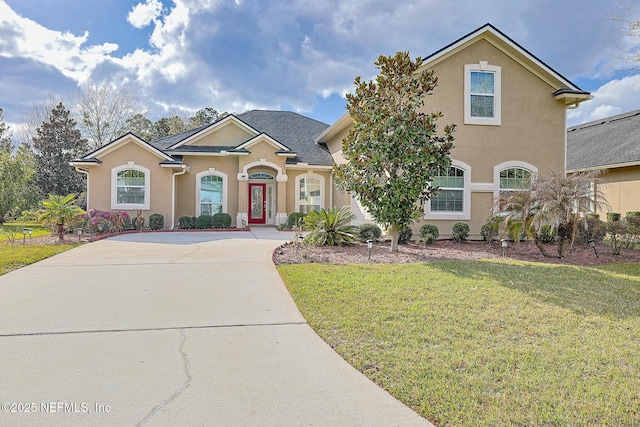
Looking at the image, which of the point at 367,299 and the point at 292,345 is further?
the point at 367,299

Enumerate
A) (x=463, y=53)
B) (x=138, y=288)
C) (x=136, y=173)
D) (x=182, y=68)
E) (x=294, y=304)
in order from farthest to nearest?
(x=182, y=68) < (x=136, y=173) < (x=463, y=53) < (x=138, y=288) < (x=294, y=304)

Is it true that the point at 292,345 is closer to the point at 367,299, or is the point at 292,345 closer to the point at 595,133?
the point at 367,299

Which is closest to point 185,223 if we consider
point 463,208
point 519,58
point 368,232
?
point 368,232

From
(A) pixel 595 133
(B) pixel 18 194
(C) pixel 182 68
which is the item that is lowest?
(B) pixel 18 194

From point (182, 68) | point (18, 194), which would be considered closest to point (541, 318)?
point (182, 68)

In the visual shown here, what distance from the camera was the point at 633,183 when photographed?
1783 centimetres

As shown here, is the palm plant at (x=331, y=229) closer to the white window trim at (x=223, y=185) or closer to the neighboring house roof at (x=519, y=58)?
the neighboring house roof at (x=519, y=58)

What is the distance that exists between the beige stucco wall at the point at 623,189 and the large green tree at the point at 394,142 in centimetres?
1228

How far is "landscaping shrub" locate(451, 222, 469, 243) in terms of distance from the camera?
43.8 feet

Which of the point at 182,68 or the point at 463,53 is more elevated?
the point at 182,68

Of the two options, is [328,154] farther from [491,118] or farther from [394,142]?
[394,142]

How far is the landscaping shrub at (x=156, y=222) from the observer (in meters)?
17.1

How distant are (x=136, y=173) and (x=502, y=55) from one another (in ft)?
54.1

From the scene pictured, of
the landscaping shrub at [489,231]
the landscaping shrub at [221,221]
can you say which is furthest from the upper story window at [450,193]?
the landscaping shrub at [221,221]
